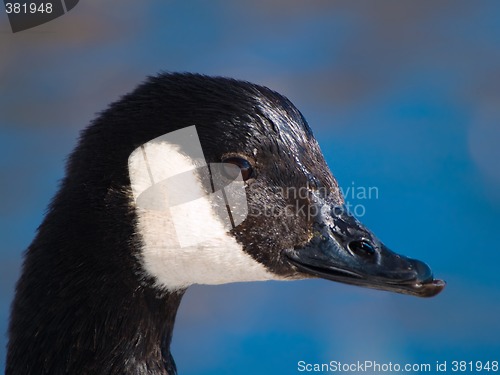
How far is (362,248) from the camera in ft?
7.45

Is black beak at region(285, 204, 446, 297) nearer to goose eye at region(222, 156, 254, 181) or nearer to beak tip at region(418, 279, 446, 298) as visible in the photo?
beak tip at region(418, 279, 446, 298)

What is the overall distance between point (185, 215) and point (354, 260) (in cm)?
41

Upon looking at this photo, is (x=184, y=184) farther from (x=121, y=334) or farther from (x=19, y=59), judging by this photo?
(x=19, y=59)

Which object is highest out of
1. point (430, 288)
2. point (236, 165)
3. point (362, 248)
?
point (236, 165)

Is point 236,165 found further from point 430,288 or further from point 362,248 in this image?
point 430,288

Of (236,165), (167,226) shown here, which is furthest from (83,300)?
(236,165)

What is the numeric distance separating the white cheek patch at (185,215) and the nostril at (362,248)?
0.71ft

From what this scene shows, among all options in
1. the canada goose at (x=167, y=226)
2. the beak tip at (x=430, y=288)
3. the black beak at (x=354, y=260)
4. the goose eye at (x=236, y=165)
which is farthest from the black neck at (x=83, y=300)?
the beak tip at (x=430, y=288)

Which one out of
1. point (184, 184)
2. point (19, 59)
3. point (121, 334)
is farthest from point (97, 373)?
point (19, 59)

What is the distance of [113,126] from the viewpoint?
232 cm

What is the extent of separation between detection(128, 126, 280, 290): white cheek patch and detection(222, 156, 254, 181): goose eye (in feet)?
0.05

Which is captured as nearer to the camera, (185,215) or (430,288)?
(430,288)

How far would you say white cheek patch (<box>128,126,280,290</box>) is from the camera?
2.30m

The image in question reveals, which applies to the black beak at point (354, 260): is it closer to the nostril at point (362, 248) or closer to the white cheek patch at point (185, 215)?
the nostril at point (362, 248)
